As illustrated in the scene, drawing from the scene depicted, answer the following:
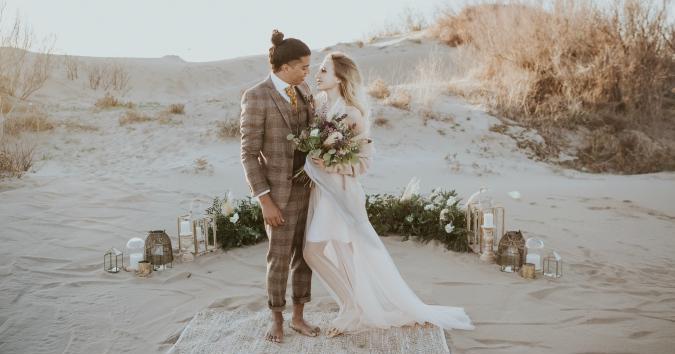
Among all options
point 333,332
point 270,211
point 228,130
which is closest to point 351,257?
point 333,332

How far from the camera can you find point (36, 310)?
4797 millimetres

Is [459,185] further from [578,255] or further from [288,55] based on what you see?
[288,55]

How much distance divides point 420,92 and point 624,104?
185 inches

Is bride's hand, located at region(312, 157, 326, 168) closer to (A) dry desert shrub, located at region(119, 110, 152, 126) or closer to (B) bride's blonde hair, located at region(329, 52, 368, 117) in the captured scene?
(B) bride's blonde hair, located at region(329, 52, 368, 117)

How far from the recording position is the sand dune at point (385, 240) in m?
4.46

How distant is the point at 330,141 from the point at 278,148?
38cm

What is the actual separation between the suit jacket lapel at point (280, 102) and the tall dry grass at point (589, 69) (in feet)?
32.7

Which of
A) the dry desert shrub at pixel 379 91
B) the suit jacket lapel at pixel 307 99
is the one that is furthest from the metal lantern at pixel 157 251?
the dry desert shrub at pixel 379 91

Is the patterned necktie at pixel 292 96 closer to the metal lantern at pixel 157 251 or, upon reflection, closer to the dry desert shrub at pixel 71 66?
the metal lantern at pixel 157 251

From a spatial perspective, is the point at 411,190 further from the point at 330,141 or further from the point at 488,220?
the point at 330,141

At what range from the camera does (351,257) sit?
4172 mm

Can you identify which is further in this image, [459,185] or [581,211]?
[459,185]

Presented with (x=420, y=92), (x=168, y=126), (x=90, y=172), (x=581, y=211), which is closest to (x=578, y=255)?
(x=581, y=211)

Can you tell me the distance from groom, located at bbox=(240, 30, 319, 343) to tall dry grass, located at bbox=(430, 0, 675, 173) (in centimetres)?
984
